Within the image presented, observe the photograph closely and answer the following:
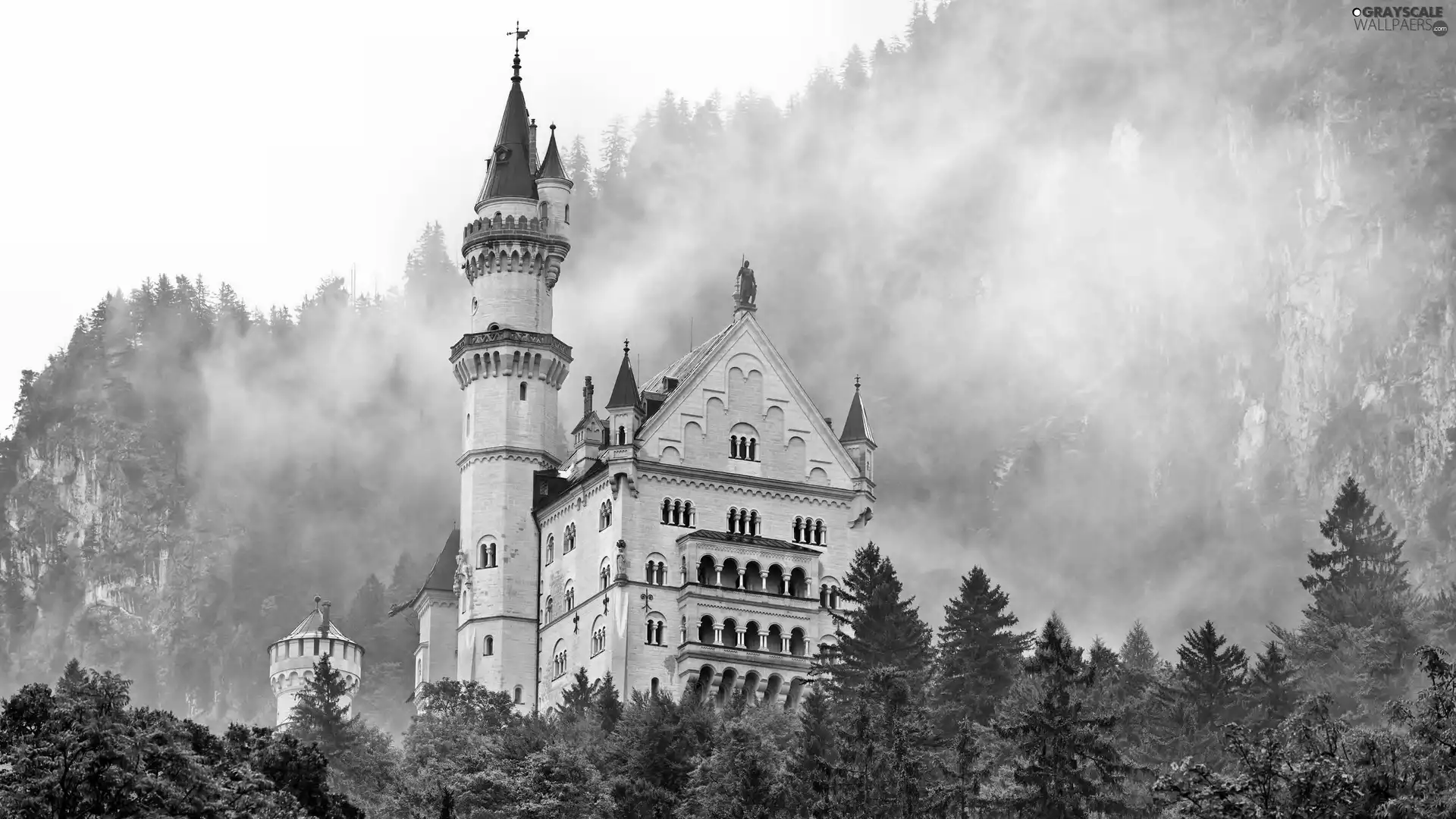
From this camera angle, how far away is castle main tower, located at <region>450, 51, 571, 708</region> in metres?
122

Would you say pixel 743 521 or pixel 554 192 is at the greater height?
pixel 554 192

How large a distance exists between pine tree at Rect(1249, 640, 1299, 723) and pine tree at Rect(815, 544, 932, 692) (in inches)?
462

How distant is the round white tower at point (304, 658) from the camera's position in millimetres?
125125

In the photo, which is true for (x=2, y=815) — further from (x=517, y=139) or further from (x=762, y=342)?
(x=517, y=139)

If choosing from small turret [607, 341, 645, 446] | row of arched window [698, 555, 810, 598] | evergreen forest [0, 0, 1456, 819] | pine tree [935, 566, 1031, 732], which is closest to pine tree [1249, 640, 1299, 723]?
evergreen forest [0, 0, 1456, 819]

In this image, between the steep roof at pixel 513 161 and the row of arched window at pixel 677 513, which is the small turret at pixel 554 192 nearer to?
the steep roof at pixel 513 161

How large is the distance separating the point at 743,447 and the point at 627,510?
6471 millimetres

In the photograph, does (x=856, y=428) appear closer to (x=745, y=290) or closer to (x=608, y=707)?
(x=745, y=290)

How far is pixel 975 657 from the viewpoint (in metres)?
99.8

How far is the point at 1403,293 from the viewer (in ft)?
578

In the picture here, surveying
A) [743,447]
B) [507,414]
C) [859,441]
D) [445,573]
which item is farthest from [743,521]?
[445,573]

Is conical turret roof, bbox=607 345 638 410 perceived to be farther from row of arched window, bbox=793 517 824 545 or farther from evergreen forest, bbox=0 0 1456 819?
Answer: evergreen forest, bbox=0 0 1456 819

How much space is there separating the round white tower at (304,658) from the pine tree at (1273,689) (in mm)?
45295

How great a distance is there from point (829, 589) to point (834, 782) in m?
38.0
